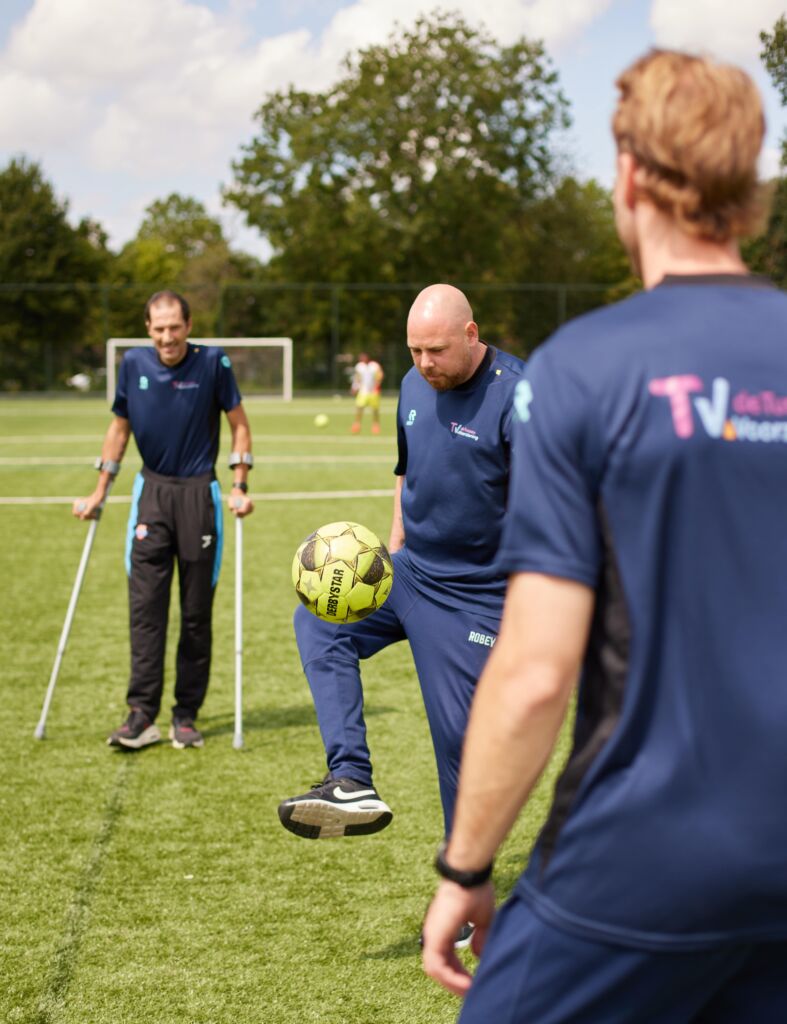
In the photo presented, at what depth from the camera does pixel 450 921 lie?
196 cm

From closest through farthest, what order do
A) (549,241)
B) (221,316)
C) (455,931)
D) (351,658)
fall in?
(455,931)
(351,658)
(221,316)
(549,241)

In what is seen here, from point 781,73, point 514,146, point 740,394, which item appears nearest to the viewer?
point 740,394

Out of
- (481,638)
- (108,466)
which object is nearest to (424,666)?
(481,638)

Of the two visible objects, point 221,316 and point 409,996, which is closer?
point 409,996

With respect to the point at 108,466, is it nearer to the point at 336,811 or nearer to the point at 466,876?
the point at 336,811

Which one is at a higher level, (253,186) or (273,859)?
(253,186)

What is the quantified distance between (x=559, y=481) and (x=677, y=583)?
0.75 feet

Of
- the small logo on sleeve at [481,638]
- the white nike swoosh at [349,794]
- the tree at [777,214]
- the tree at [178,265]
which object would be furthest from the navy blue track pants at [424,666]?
the tree at [178,265]

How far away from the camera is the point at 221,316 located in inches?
1929

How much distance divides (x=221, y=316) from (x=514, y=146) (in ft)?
69.2

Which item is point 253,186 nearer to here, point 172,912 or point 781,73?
point 781,73

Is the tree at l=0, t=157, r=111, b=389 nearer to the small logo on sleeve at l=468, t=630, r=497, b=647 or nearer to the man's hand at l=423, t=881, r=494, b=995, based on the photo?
the small logo on sleeve at l=468, t=630, r=497, b=647

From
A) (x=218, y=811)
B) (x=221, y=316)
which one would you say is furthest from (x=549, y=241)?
(x=218, y=811)

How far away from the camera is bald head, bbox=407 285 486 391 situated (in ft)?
14.6
